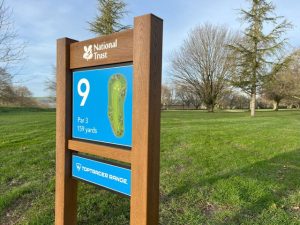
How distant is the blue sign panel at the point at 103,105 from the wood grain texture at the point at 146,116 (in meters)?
0.14

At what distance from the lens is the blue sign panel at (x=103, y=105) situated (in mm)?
2451

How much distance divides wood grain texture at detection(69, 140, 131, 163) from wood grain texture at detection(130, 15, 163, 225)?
13 cm

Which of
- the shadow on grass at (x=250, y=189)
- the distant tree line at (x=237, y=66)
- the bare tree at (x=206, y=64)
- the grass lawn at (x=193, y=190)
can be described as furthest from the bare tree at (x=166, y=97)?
the shadow on grass at (x=250, y=189)

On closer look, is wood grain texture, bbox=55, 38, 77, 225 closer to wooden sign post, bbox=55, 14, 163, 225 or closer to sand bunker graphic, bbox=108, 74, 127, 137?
wooden sign post, bbox=55, 14, 163, 225

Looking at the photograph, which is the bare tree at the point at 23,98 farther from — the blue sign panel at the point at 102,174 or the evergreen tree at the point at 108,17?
the blue sign panel at the point at 102,174

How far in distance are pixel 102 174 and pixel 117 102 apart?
70 centimetres

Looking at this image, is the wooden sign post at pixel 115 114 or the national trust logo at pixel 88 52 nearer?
the wooden sign post at pixel 115 114

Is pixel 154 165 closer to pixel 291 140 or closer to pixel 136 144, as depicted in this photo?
pixel 136 144

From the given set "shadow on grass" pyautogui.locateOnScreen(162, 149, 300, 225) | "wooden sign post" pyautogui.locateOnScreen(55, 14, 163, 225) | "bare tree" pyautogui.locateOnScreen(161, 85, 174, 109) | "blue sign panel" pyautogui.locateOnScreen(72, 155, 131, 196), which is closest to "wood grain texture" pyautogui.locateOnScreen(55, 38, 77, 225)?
"wooden sign post" pyautogui.locateOnScreen(55, 14, 163, 225)

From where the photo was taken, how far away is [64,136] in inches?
124

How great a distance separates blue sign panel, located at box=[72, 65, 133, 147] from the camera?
245 centimetres

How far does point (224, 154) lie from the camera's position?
270 inches

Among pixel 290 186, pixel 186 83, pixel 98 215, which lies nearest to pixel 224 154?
pixel 290 186

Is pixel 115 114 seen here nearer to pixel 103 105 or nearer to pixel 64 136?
pixel 103 105
